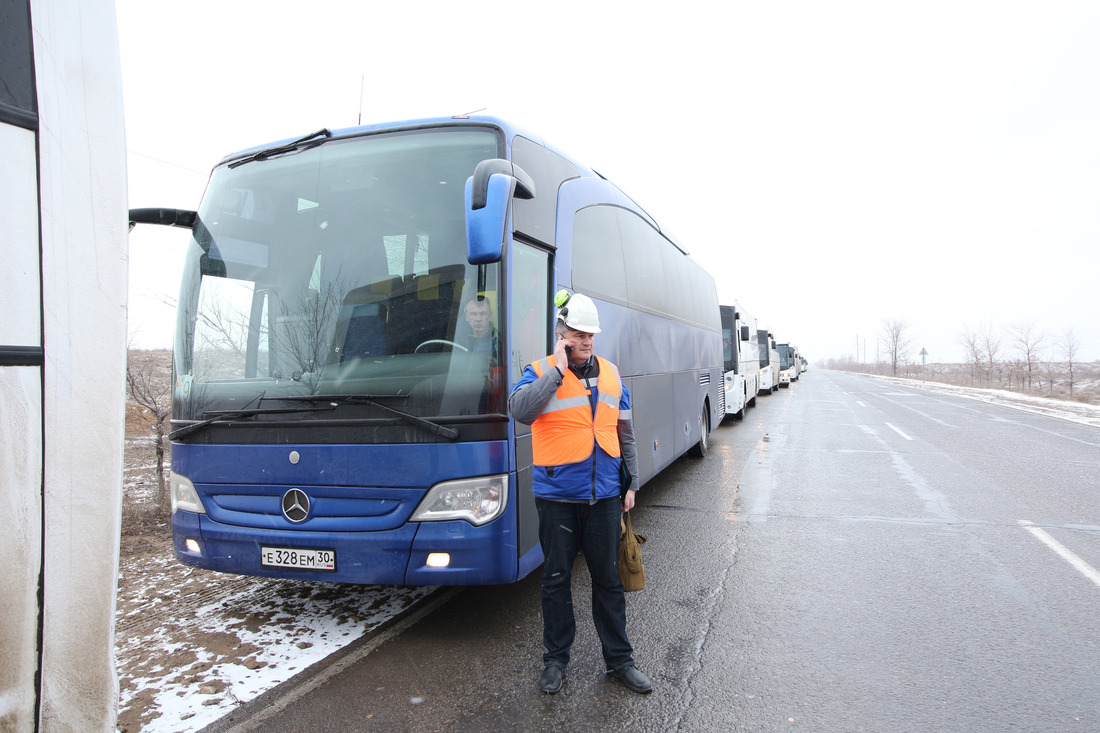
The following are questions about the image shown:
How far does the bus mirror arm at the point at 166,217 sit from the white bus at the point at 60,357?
2.72 metres

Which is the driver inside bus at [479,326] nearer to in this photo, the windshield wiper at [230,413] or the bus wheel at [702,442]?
the windshield wiper at [230,413]

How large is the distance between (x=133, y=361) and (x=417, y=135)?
4.84 metres

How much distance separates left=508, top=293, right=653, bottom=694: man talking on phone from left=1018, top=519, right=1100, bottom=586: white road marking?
3914 mm

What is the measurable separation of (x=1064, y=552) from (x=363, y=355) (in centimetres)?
591

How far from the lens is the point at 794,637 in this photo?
3809mm

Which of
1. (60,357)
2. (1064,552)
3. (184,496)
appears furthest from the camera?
(1064,552)

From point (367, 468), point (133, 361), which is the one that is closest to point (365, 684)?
point (367, 468)

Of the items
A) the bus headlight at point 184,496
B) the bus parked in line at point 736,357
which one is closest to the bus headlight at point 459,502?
the bus headlight at point 184,496

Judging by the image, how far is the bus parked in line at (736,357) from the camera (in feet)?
56.2

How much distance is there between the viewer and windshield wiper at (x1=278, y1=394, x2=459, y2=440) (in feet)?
11.2

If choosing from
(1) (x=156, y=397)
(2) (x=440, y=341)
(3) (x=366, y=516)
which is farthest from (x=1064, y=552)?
(1) (x=156, y=397)

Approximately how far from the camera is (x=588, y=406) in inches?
124

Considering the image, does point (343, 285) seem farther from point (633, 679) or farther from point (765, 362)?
point (765, 362)

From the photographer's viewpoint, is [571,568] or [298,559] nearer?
[571,568]
